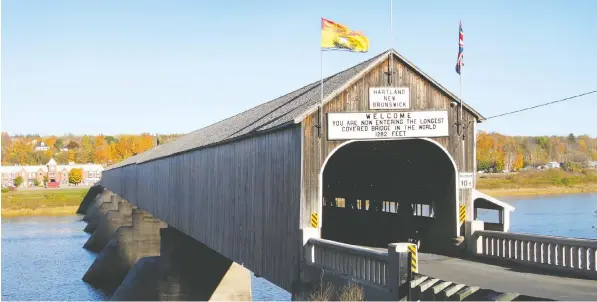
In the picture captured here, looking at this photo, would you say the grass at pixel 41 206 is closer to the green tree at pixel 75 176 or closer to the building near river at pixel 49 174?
the green tree at pixel 75 176

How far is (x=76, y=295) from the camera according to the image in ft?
110

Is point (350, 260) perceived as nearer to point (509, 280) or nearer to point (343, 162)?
point (509, 280)

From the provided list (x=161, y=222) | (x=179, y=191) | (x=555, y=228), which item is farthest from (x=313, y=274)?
(x=555, y=228)

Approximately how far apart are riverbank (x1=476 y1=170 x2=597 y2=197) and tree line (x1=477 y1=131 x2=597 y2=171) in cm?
770

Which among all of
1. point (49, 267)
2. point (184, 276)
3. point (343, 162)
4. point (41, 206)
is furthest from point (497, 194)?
point (343, 162)

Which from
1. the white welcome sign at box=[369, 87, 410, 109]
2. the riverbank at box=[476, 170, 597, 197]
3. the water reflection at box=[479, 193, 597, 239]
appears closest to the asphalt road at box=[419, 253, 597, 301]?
the white welcome sign at box=[369, 87, 410, 109]

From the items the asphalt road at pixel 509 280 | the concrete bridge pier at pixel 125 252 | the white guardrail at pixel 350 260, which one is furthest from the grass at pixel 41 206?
the asphalt road at pixel 509 280

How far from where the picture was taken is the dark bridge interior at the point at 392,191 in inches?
702

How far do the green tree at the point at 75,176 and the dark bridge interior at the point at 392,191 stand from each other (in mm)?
135850

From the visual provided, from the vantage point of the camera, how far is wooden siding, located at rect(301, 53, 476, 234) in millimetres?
14836

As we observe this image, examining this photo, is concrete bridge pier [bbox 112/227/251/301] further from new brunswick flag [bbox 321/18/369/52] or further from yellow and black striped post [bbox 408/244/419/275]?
yellow and black striped post [bbox 408/244/419/275]

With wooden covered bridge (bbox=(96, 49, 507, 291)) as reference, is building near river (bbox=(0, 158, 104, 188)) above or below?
below

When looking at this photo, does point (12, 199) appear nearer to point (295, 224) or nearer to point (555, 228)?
point (555, 228)

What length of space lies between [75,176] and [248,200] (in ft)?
480
